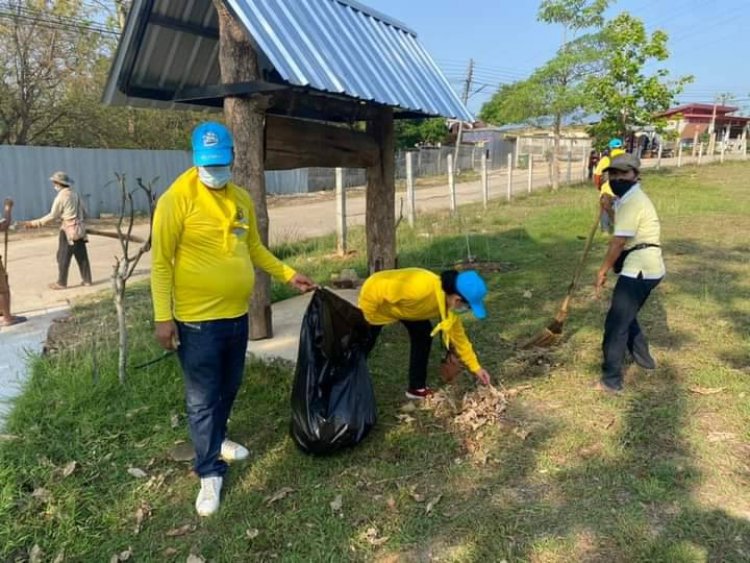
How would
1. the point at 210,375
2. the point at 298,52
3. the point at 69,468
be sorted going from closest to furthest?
1. the point at 210,375
2. the point at 69,468
3. the point at 298,52

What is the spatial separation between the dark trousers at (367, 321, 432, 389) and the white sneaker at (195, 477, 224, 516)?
125 cm

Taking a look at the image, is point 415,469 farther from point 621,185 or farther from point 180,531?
point 621,185

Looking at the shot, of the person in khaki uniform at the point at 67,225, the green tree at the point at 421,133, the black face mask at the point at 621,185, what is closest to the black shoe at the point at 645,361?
the black face mask at the point at 621,185

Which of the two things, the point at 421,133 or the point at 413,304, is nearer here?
the point at 413,304

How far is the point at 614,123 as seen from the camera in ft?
65.7

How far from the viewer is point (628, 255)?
12.9 ft

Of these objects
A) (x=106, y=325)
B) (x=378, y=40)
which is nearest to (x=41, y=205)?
(x=106, y=325)

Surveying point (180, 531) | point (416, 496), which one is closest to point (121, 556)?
point (180, 531)

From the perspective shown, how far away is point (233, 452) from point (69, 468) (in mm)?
832

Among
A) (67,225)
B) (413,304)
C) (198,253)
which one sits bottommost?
(67,225)

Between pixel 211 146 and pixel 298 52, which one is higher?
pixel 298 52

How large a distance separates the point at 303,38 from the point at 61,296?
5043 millimetres

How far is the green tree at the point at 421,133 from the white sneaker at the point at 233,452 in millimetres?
32002

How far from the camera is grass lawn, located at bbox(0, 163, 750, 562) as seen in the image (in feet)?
8.72
